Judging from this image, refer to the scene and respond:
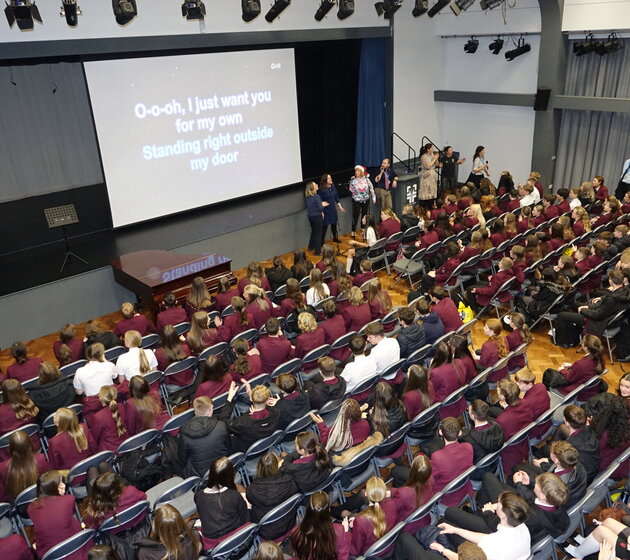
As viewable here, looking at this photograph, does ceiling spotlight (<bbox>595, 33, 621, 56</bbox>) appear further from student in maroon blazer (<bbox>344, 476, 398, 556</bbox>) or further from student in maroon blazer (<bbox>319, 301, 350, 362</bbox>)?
student in maroon blazer (<bbox>344, 476, 398, 556</bbox>)

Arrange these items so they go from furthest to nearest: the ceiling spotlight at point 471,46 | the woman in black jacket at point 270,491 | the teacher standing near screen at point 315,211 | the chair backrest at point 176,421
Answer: the ceiling spotlight at point 471,46
the teacher standing near screen at point 315,211
the chair backrest at point 176,421
the woman in black jacket at point 270,491

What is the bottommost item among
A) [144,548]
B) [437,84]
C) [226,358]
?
[226,358]

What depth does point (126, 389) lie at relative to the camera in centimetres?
568

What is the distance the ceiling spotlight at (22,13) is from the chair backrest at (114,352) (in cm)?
423

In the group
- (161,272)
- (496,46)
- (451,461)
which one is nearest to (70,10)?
(161,272)

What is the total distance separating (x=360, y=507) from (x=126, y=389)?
260 cm

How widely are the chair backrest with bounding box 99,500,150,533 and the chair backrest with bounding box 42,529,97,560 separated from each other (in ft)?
0.41

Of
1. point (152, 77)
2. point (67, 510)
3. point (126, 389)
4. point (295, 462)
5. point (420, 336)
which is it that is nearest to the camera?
point (67, 510)

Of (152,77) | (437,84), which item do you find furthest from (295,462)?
(437,84)

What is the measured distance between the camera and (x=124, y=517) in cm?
399

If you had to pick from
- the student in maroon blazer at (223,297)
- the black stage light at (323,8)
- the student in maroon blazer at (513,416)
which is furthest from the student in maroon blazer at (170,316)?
the black stage light at (323,8)

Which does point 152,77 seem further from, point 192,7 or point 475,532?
point 475,532

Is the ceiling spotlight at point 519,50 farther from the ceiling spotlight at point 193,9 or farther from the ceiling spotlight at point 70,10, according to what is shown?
the ceiling spotlight at point 70,10

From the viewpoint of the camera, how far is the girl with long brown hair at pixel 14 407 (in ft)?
16.6
